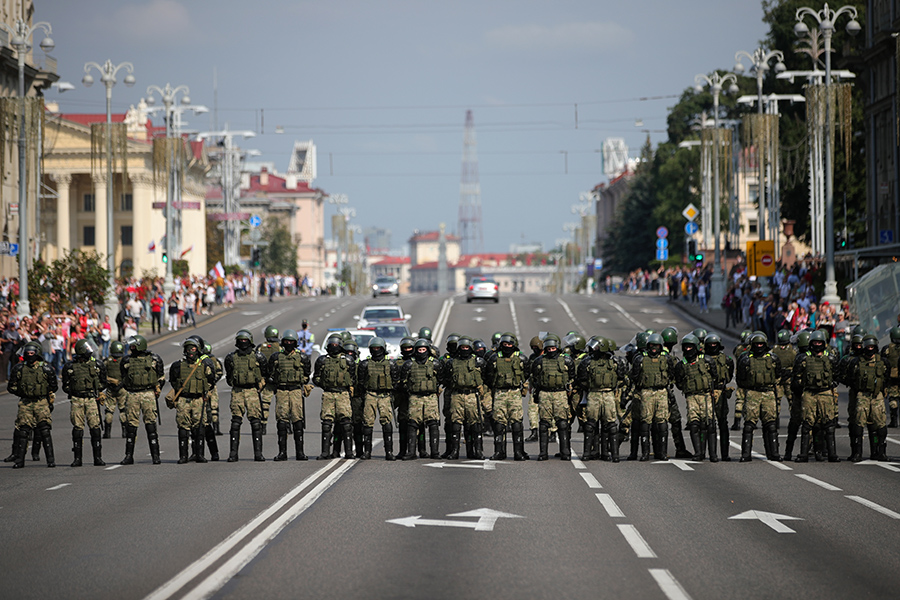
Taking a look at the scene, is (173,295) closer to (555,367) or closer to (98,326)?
(98,326)

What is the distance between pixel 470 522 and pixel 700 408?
22.2 feet

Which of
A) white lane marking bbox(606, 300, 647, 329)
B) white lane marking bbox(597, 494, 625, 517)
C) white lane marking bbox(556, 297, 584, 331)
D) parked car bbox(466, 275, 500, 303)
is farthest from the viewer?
parked car bbox(466, 275, 500, 303)

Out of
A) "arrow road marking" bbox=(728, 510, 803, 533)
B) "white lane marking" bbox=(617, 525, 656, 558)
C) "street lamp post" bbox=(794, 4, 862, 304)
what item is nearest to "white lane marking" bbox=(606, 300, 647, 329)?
"street lamp post" bbox=(794, 4, 862, 304)

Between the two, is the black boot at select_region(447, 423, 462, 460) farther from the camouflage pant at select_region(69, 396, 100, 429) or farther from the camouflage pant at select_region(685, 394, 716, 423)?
the camouflage pant at select_region(69, 396, 100, 429)

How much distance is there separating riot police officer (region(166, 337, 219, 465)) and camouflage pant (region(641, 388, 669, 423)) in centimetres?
604

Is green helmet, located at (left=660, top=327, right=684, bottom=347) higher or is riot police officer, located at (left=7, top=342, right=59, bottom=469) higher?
green helmet, located at (left=660, top=327, right=684, bottom=347)

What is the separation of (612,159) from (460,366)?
180431mm

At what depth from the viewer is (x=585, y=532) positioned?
11.1 metres

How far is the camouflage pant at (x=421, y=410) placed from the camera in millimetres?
17828

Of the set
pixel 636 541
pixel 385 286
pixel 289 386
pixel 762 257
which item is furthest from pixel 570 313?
pixel 636 541

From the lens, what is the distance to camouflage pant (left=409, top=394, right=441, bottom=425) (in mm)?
17828

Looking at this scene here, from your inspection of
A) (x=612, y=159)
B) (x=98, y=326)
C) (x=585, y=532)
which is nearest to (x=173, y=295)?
(x=98, y=326)

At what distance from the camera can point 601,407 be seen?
57.1 ft

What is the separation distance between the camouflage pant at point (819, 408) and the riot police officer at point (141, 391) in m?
9.04
